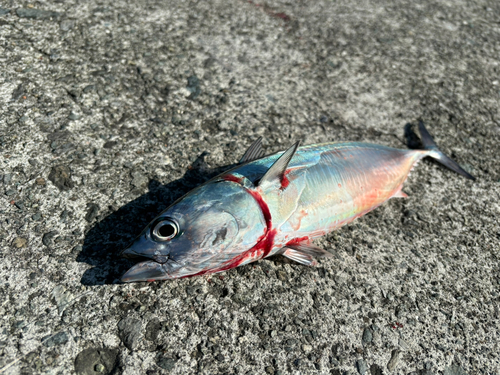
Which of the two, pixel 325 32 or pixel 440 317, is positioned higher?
pixel 325 32

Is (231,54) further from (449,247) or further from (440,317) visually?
(440,317)

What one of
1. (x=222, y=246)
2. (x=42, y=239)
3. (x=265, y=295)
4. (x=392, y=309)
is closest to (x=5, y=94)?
(x=42, y=239)

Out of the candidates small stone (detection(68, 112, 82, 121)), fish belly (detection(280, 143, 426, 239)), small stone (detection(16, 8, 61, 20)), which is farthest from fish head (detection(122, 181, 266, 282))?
small stone (detection(16, 8, 61, 20))

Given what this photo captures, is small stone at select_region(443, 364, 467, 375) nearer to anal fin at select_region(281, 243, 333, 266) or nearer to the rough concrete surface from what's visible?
the rough concrete surface

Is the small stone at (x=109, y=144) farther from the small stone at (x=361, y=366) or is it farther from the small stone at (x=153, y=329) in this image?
the small stone at (x=361, y=366)

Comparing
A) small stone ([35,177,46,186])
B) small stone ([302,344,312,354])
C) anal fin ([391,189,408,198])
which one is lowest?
small stone ([302,344,312,354])

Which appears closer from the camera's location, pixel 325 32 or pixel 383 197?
pixel 383 197

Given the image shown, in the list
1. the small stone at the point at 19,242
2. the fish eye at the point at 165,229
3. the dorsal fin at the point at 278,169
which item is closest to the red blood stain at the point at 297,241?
the dorsal fin at the point at 278,169
